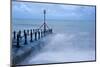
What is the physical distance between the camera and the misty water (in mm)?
2596

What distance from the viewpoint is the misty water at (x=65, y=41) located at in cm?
260

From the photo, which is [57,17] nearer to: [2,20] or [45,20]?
[45,20]

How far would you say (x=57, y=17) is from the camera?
270 centimetres

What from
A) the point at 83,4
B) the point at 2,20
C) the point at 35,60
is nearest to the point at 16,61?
the point at 35,60

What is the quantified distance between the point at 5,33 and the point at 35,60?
1.62ft

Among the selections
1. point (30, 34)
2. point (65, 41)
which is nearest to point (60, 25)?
point (65, 41)

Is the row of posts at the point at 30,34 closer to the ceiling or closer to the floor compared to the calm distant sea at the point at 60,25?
closer to the floor

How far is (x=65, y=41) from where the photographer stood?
2.73 m

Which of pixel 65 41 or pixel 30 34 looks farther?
pixel 65 41

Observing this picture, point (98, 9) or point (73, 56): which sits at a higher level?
point (98, 9)

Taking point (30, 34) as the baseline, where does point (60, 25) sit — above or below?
above

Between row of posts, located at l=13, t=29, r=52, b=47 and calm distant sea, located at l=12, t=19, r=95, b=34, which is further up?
calm distant sea, located at l=12, t=19, r=95, b=34

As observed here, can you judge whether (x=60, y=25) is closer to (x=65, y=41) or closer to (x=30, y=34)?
(x=65, y=41)

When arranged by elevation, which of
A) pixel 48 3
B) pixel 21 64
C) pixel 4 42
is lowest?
pixel 21 64
